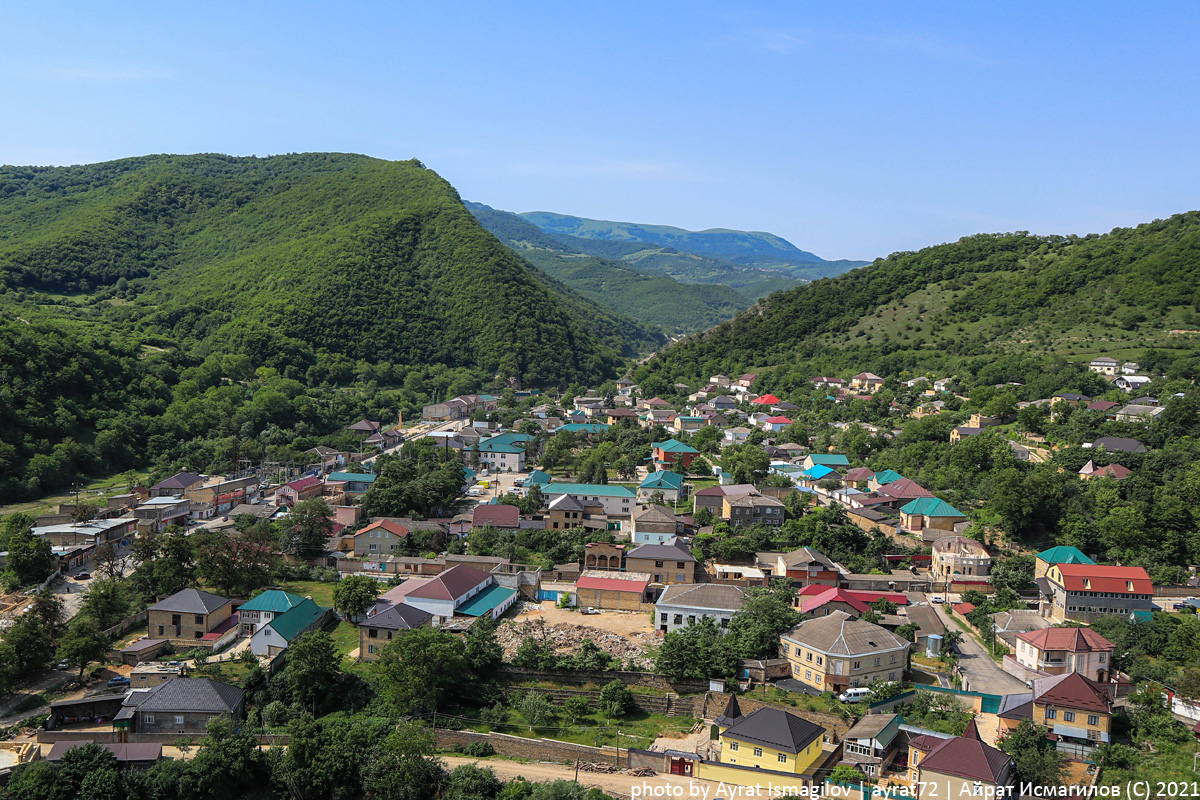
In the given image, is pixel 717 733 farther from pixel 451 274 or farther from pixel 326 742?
pixel 451 274

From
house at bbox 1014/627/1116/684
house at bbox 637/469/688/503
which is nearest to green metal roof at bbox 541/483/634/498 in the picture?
house at bbox 637/469/688/503

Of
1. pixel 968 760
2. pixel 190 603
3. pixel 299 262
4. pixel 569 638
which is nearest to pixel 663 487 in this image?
pixel 569 638

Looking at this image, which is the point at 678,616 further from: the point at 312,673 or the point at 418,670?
the point at 312,673

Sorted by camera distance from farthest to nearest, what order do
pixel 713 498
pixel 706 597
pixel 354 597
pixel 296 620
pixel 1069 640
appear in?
pixel 713 498 < pixel 354 597 < pixel 706 597 < pixel 296 620 < pixel 1069 640

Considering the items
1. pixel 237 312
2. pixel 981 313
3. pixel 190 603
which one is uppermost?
pixel 981 313

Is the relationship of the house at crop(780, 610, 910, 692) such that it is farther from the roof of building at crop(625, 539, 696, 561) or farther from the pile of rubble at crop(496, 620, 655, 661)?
the roof of building at crop(625, 539, 696, 561)

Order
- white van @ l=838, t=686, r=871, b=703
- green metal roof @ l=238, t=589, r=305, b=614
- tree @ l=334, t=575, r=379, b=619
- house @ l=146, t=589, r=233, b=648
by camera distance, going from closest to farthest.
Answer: white van @ l=838, t=686, r=871, b=703 → house @ l=146, t=589, r=233, b=648 → green metal roof @ l=238, t=589, r=305, b=614 → tree @ l=334, t=575, r=379, b=619
